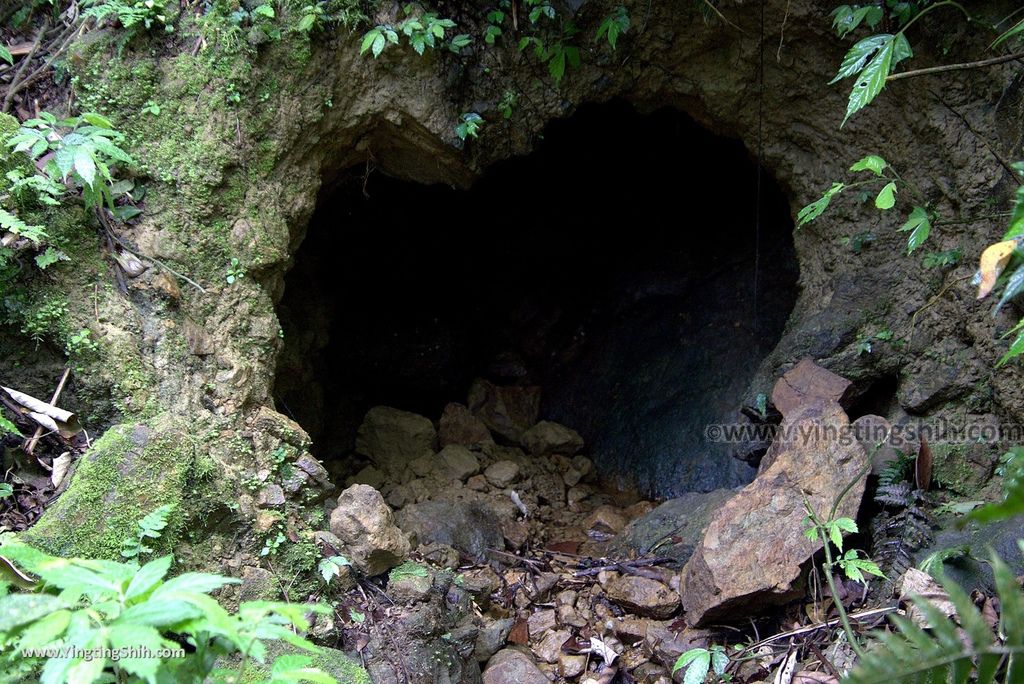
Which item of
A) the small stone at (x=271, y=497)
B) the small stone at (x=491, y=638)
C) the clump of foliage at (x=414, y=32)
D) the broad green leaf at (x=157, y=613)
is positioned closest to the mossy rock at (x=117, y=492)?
the small stone at (x=271, y=497)

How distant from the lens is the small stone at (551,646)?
3523 millimetres

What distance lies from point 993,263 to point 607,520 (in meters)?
3.36

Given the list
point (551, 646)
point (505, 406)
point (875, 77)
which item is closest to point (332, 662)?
point (551, 646)

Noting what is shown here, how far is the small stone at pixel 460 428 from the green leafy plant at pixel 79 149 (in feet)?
10.6


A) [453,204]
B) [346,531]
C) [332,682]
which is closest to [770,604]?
[346,531]

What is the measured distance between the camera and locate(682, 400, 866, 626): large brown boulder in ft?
10.6

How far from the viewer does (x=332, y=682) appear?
5.28ft

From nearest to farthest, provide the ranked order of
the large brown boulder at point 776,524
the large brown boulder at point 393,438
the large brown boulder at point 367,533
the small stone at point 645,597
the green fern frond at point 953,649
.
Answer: the green fern frond at point 953,649 → the large brown boulder at point 367,533 → the large brown boulder at point 776,524 → the small stone at point 645,597 → the large brown boulder at point 393,438

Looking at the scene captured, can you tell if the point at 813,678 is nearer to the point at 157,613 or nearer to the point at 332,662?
the point at 332,662

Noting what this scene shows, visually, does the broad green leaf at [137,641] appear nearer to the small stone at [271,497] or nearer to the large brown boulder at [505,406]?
the small stone at [271,497]

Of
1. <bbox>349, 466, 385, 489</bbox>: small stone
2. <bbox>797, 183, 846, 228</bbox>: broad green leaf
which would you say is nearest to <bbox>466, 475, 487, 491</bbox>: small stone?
<bbox>349, 466, 385, 489</bbox>: small stone

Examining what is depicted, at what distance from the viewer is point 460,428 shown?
5.74 metres

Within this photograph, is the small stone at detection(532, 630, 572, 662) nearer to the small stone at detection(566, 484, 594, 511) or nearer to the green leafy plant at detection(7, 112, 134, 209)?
the small stone at detection(566, 484, 594, 511)

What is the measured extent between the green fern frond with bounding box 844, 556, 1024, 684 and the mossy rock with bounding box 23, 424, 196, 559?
91.9 inches
